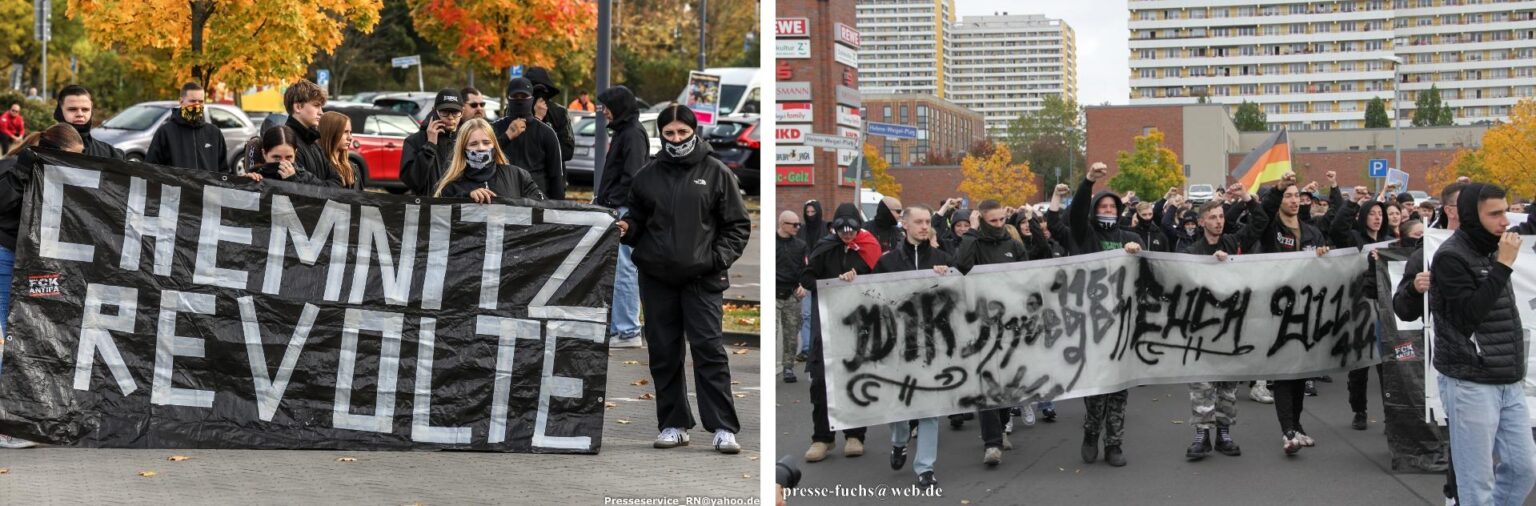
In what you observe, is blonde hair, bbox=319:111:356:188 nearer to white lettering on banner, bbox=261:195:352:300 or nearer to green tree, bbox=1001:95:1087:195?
white lettering on banner, bbox=261:195:352:300

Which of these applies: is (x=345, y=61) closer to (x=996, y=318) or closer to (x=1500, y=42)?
(x=996, y=318)

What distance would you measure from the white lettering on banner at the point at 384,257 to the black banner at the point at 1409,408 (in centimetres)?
523

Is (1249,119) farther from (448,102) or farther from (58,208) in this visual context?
(58,208)

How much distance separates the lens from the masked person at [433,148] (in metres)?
7.95

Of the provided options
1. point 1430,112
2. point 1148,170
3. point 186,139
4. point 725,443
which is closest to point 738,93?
point 186,139

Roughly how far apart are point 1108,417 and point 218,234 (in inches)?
199

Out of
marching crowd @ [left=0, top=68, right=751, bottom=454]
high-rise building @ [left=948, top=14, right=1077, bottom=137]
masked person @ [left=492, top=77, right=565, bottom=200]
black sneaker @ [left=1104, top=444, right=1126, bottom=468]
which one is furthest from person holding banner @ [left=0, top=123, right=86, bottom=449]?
high-rise building @ [left=948, top=14, right=1077, bottom=137]

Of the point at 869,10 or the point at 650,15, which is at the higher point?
the point at 650,15

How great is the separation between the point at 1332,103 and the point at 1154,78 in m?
25.1

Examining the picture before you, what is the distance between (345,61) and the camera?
46094mm

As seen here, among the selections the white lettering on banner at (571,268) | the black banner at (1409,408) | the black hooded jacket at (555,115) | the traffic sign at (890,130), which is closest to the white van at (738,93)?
the traffic sign at (890,130)

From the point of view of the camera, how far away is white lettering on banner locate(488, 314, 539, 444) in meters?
7.20

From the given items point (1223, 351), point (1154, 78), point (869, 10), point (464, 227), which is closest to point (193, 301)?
point (464, 227)

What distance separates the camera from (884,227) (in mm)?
12047
